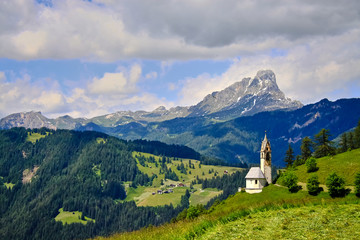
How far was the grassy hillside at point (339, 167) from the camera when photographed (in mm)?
96244

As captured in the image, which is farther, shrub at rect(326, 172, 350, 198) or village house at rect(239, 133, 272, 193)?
village house at rect(239, 133, 272, 193)

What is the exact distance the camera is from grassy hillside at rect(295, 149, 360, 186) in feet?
316

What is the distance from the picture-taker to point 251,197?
105 metres

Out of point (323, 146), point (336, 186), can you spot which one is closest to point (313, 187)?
point (336, 186)

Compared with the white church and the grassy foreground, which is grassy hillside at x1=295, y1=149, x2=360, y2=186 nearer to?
the white church

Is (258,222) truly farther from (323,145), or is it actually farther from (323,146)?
(323,145)

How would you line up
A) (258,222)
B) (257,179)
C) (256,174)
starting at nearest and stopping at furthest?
1. (258,222)
2. (257,179)
3. (256,174)

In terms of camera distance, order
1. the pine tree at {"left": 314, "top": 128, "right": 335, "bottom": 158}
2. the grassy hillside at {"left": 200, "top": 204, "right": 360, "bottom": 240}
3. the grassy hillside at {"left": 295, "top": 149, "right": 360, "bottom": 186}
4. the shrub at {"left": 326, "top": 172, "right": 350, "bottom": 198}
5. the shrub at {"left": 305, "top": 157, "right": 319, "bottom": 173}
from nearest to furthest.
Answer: the grassy hillside at {"left": 200, "top": 204, "right": 360, "bottom": 240} → the shrub at {"left": 326, "top": 172, "right": 350, "bottom": 198} → the grassy hillside at {"left": 295, "top": 149, "right": 360, "bottom": 186} → the shrub at {"left": 305, "top": 157, "right": 319, "bottom": 173} → the pine tree at {"left": 314, "top": 128, "right": 335, "bottom": 158}

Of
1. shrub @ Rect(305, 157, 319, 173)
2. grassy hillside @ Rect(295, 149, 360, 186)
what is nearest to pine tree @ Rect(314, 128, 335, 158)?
grassy hillside @ Rect(295, 149, 360, 186)

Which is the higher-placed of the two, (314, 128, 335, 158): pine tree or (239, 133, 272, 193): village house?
(314, 128, 335, 158): pine tree

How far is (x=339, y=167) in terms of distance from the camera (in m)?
103

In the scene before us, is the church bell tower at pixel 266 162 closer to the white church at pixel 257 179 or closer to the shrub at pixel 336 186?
the white church at pixel 257 179

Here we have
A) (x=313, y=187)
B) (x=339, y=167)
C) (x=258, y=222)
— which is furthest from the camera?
(x=339, y=167)

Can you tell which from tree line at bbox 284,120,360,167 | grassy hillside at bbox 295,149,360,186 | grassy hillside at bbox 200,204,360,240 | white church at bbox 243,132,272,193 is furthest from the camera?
tree line at bbox 284,120,360,167
